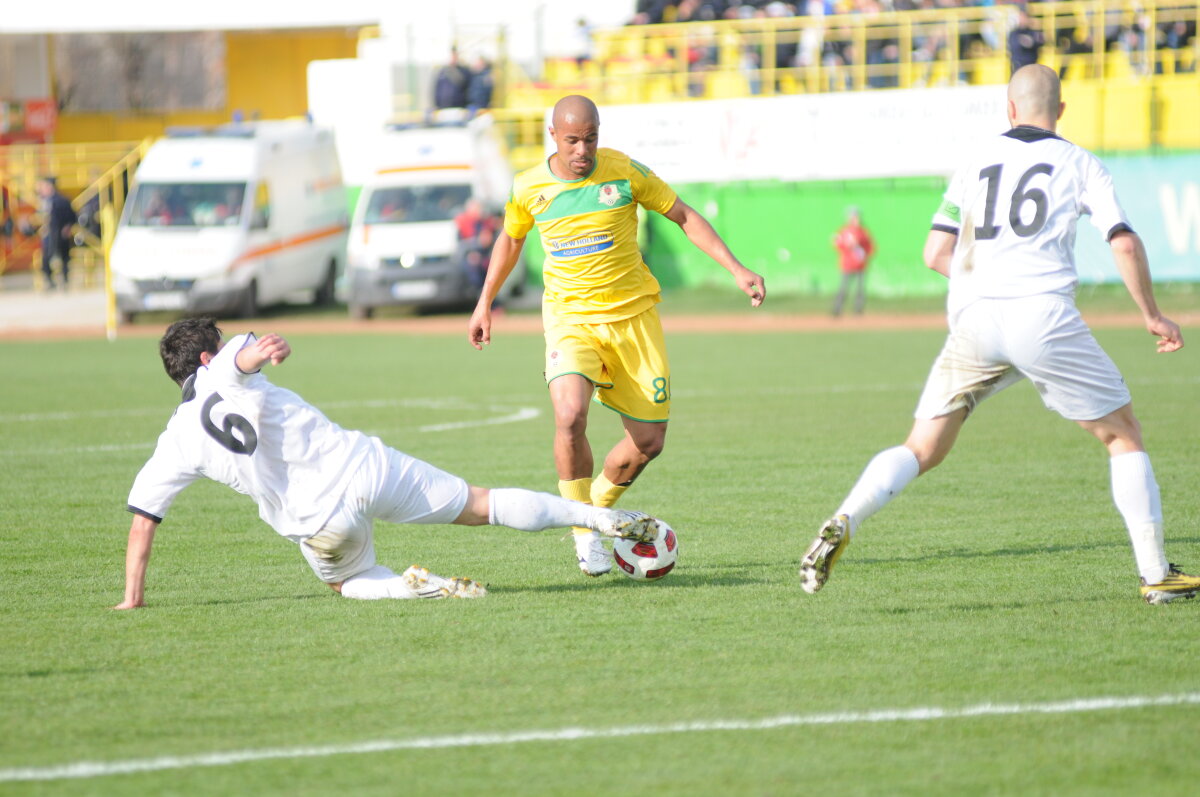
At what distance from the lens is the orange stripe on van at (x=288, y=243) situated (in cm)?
2745

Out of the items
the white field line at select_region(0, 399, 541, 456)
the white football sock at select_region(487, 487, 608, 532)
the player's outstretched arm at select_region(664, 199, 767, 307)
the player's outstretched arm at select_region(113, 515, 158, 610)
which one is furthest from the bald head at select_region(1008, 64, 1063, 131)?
the white field line at select_region(0, 399, 541, 456)

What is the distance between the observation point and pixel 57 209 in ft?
104

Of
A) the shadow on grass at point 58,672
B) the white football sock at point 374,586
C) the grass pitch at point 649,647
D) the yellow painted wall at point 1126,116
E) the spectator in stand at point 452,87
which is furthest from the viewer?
the spectator in stand at point 452,87

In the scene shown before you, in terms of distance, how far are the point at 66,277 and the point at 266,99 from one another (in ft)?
41.6

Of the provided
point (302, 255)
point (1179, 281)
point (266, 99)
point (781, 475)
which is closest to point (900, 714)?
point (781, 475)

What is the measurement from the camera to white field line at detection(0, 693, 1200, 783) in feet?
13.7

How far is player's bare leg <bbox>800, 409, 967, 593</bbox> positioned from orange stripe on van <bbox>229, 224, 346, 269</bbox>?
22819 mm

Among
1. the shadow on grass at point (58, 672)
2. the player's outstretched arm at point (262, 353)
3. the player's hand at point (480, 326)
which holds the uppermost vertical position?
the player's outstretched arm at point (262, 353)

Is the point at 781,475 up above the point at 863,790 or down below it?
below

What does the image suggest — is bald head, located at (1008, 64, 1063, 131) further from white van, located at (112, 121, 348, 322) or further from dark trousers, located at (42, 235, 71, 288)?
dark trousers, located at (42, 235, 71, 288)

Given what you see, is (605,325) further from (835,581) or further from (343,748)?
(343,748)

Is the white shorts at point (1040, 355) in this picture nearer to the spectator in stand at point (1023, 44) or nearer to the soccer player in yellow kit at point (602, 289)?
the soccer player in yellow kit at point (602, 289)

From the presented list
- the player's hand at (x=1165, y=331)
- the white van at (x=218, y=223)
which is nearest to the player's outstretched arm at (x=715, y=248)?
the player's hand at (x=1165, y=331)

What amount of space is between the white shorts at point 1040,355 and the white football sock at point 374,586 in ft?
7.96
